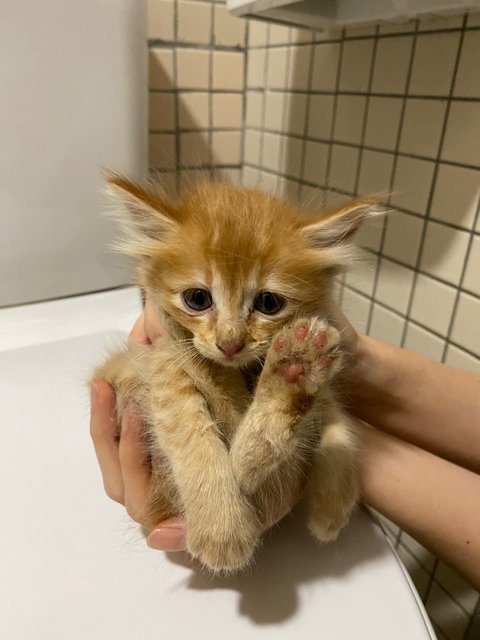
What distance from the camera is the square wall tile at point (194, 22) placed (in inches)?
43.9

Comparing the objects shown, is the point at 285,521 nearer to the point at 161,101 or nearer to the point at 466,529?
the point at 466,529

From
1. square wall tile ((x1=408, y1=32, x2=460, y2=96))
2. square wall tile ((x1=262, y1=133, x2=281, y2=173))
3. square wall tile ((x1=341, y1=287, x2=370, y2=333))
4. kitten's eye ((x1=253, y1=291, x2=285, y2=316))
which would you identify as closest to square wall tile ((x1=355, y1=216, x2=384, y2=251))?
square wall tile ((x1=341, y1=287, x2=370, y2=333))

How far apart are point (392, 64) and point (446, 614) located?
93 cm

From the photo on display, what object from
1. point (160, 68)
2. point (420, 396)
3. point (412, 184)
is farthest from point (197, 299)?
point (160, 68)

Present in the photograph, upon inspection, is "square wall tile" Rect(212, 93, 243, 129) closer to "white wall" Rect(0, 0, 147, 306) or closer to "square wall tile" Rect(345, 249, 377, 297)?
"white wall" Rect(0, 0, 147, 306)

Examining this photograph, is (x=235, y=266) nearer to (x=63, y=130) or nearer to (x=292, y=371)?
(x=292, y=371)

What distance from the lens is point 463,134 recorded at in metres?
0.75

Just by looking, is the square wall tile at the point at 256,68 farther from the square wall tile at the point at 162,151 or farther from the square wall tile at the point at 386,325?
the square wall tile at the point at 386,325

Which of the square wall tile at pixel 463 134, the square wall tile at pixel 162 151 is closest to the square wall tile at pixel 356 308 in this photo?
the square wall tile at pixel 463 134

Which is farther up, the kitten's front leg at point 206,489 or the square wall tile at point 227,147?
the square wall tile at point 227,147

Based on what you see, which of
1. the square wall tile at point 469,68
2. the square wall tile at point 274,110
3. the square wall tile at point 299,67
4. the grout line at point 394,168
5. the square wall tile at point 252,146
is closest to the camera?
the square wall tile at point 469,68

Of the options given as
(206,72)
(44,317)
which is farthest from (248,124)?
(44,317)

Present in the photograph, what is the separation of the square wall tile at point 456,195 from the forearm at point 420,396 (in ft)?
0.72

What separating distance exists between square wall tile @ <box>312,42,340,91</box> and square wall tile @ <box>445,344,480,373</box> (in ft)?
1.76
